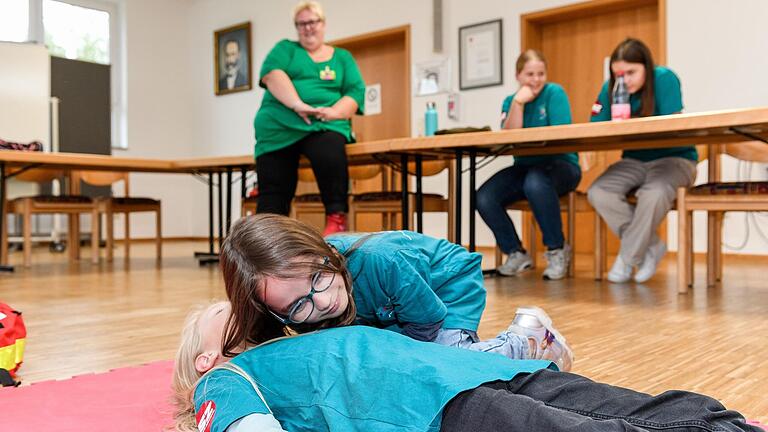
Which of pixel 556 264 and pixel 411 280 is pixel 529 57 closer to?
pixel 556 264

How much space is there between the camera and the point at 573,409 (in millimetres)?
889

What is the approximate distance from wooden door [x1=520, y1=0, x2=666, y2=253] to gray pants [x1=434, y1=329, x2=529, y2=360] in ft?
12.4

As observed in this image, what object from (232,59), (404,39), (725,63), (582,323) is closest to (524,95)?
(582,323)

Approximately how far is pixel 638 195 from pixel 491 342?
1990 mm

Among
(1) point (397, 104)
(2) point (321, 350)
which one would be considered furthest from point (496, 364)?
(1) point (397, 104)

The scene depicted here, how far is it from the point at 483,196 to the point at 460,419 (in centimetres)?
281

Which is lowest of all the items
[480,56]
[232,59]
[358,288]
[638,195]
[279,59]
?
[358,288]

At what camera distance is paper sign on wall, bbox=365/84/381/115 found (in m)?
6.59

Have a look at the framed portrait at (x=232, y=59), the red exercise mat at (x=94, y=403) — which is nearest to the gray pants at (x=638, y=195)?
the red exercise mat at (x=94, y=403)

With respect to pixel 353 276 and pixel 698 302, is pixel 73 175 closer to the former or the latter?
pixel 698 302

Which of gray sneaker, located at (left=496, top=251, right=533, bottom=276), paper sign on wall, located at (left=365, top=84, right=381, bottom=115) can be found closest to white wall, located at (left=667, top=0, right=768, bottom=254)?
gray sneaker, located at (left=496, top=251, right=533, bottom=276)

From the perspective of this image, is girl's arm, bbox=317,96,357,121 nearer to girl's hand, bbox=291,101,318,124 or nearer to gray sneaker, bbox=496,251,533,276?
girl's hand, bbox=291,101,318,124

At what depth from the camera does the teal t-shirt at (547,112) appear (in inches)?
140

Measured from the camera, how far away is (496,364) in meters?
0.98
